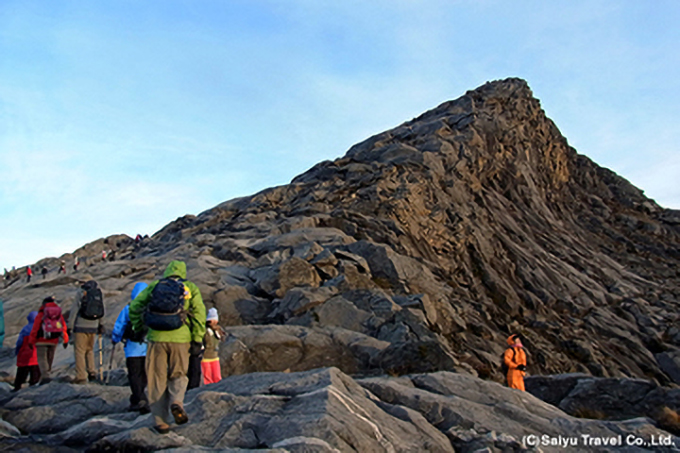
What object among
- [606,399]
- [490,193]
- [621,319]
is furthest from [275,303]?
[490,193]

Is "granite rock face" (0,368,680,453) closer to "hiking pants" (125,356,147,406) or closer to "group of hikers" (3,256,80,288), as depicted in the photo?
"hiking pants" (125,356,147,406)

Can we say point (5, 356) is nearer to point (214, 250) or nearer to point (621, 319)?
point (214, 250)

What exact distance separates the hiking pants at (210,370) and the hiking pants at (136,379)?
7.37ft

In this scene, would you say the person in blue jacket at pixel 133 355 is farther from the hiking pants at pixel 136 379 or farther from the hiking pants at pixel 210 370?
the hiking pants at pixel 210 370

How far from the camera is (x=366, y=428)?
789 centimetres

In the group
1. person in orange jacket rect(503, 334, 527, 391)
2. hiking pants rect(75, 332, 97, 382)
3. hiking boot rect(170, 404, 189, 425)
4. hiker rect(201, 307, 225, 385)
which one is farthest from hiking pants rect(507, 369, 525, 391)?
hiking pants rect(75, 332, 97, 382)

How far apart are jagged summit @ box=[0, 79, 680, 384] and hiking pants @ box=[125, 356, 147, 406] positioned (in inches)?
252

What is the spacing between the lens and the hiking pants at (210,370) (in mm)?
12857

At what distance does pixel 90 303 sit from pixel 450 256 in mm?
29465

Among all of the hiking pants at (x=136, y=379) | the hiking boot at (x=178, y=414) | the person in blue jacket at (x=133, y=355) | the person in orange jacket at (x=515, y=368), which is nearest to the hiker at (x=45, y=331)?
the person in blue jacket at (x=133, y=355)

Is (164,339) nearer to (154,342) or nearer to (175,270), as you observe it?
(154,342)

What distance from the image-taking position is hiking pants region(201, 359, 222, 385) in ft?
42.2

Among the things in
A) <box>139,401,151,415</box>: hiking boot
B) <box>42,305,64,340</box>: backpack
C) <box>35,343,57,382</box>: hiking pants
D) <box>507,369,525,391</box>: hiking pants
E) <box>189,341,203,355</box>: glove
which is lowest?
<box>507,369,525,391</box>: hiking pants

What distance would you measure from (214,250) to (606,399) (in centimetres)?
2387
